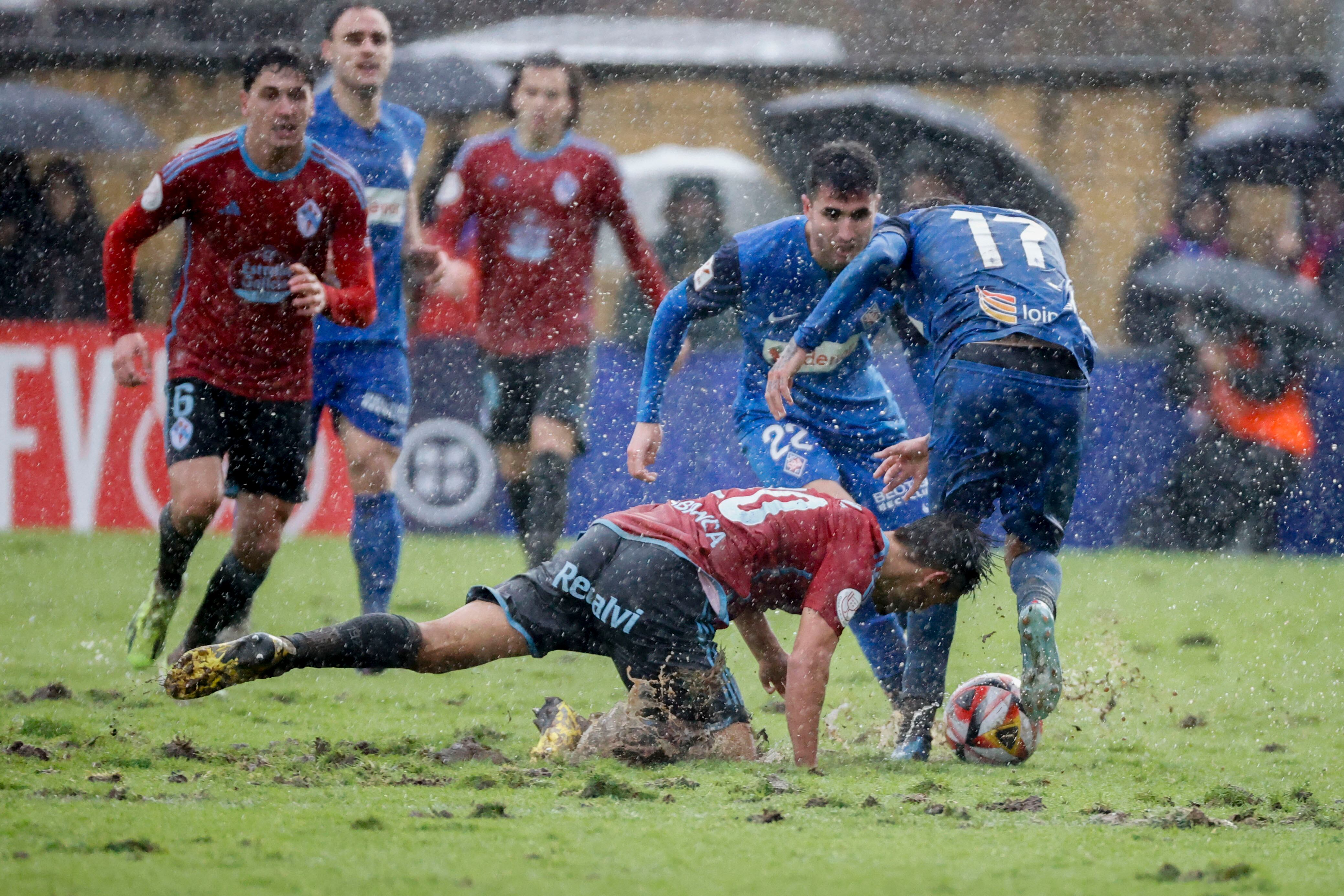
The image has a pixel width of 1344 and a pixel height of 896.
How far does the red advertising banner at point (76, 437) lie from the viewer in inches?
410

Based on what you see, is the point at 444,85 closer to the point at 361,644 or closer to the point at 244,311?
the point at 244,311

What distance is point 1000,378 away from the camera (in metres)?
4.88

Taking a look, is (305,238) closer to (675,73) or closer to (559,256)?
(559,256)

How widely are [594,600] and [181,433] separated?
1.80m

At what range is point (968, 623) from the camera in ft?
27.4

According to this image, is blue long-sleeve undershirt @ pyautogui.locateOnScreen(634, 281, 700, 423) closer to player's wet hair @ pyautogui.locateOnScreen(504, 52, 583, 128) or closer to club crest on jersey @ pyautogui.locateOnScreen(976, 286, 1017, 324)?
club crest on jersey @ pyautogui.locateOnScreen(976, 286, 1017, 324)

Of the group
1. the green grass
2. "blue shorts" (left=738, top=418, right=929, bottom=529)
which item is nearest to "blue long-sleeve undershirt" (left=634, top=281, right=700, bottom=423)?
"blue shorts" (left=738, top=418, right=929, bottom=529)

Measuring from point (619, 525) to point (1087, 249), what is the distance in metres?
13.7

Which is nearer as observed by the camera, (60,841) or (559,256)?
(60,841)

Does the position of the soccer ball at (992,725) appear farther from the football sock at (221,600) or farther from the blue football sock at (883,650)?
the football sock at (221,600)

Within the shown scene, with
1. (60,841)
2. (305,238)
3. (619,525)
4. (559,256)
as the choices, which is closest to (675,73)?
(559,256)

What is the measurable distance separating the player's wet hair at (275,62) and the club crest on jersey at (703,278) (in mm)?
1491

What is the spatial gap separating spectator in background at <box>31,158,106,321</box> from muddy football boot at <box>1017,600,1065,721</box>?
9.48 metres

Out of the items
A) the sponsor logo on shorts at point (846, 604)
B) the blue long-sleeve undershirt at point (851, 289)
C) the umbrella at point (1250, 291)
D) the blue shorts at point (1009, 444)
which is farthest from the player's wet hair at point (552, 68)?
the umbrella at point (1250, 291)
